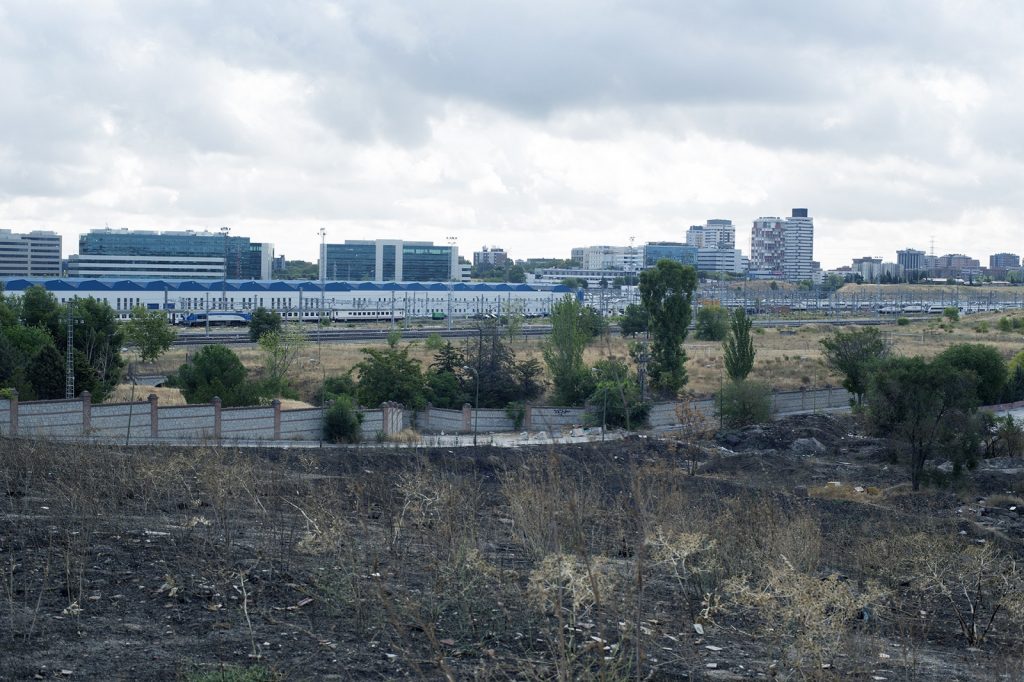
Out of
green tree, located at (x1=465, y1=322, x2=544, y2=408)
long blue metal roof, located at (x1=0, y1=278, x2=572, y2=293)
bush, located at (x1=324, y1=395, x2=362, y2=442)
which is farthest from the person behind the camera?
long blue metal roof, located at (x1=0, y1=278, x2=572, y2=293)

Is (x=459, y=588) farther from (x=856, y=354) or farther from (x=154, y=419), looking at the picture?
(x=856, y=354)

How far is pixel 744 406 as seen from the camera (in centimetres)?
3612

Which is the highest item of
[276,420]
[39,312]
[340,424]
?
[39,312]

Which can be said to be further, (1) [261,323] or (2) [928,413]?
(1) [261,323]

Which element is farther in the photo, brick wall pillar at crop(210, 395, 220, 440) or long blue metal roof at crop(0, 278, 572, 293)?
long blue metal roof at crop(0, 278, 572, 293)

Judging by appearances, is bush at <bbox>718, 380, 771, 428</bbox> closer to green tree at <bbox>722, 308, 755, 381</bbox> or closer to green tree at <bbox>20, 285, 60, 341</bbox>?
green tree at <bbox>722, 308, 755, 381</bbox>

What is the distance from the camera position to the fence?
27375mm

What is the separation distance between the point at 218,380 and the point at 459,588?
25.0m

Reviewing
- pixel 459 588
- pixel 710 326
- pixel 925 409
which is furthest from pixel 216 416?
pixel 710 326

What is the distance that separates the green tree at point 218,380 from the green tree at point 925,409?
63.6 ft

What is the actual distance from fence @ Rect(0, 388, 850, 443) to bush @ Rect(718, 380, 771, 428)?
110cm

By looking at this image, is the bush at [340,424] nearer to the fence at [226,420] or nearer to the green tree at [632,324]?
the fence at [226,420]

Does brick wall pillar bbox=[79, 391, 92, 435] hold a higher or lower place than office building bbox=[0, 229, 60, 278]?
lower

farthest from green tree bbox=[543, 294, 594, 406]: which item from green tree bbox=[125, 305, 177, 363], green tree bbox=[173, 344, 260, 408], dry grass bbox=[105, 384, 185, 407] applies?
green tree bbox=[125, 305, 177, 363]
